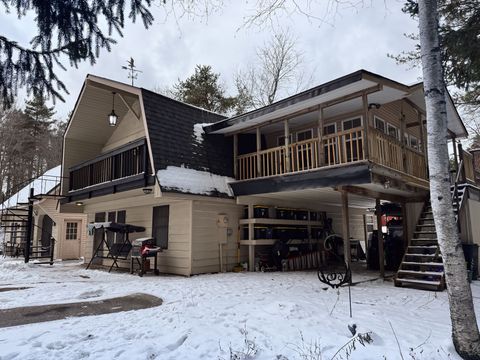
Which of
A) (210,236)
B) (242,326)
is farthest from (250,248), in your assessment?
(242,326)

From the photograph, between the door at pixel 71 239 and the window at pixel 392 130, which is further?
the door at pixel 71 239

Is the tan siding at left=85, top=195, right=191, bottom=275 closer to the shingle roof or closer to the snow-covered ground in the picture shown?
the shingle roof

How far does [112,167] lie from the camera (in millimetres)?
11406

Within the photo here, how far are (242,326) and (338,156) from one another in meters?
5.21

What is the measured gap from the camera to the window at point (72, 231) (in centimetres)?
1838

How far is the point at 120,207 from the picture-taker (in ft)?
44.8

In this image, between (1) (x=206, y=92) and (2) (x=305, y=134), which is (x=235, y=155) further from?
(1) (x=206, y=92)

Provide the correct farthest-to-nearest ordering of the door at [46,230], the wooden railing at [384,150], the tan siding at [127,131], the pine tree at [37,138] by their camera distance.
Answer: the pine tree at [37,138] < the door at [46,230] < the tan siding at [127,131] < the wooden railing at [384,150]

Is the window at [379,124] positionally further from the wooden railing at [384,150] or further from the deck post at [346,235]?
the deck post at [346,235]

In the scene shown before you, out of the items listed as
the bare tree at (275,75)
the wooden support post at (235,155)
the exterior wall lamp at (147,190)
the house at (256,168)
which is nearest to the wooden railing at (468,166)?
the house at (256,168)

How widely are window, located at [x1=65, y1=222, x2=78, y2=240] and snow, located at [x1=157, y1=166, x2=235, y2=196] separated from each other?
443 inches

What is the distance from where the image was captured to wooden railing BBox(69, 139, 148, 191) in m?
10.2

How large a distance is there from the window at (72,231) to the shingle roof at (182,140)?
11.0 metres

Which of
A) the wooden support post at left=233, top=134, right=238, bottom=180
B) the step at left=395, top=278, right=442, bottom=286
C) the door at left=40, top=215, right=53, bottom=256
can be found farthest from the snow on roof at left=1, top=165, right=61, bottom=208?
the step at left=395, top=278, right=442, bottom=286
